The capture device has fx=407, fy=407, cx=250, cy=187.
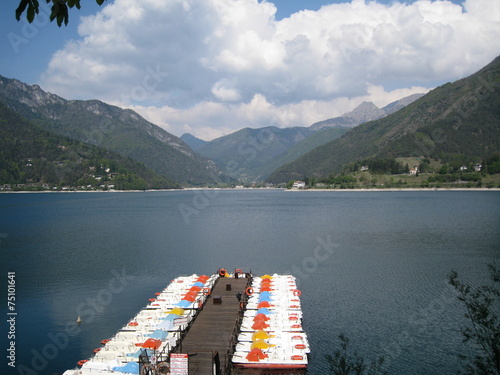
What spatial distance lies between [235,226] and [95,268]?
60451 mm

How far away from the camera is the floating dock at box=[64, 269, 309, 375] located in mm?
31766

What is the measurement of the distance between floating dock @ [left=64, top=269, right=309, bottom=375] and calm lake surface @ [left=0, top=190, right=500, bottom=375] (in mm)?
2554

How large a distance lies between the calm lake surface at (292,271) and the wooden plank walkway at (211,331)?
814 cm

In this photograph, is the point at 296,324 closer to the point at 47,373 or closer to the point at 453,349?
the point at 453,349

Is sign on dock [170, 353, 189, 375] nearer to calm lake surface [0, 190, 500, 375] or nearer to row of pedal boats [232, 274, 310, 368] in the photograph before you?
row of pedal boats [232, 274, 310, 368]

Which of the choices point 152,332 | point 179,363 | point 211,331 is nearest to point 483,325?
point 179,363

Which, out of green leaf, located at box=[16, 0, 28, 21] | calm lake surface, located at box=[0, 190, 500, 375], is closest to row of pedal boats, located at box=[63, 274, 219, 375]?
calm lake surface, located at box=[0, 190, 500, 375]

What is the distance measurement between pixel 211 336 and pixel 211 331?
50.7 inches

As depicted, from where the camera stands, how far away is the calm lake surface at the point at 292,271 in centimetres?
3928

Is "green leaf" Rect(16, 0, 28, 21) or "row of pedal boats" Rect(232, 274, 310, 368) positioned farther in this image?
"row of pedal boats" Rect(232, 274, 310, 368)

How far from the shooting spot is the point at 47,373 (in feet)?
113

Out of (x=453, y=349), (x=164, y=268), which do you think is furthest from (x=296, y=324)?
(x=164, y=268)

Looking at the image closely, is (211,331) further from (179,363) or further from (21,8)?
(21,8)

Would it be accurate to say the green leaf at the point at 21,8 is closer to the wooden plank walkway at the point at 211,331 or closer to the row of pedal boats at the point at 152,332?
the wooden plank walkway at the point at 211,331
